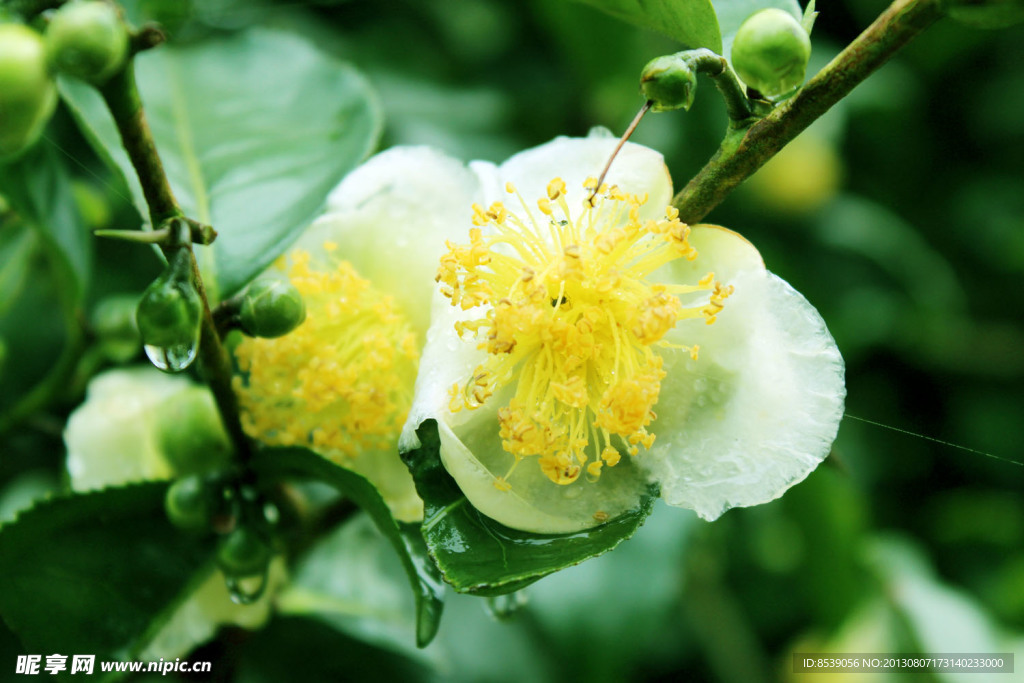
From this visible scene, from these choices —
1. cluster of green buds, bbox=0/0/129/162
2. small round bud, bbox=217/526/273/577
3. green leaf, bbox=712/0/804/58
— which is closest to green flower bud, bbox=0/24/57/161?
cluster of green buds, bbox=0/0/129/162

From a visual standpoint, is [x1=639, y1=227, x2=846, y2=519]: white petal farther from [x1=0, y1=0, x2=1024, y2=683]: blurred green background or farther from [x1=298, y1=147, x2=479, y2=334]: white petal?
[x1=298, y1=147, x2=479, y2=334]: white petal

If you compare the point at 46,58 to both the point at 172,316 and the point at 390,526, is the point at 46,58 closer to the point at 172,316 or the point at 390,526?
the point at 172,316

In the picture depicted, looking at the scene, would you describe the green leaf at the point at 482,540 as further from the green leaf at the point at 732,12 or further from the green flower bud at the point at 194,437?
the green leaf at the point at 732,12

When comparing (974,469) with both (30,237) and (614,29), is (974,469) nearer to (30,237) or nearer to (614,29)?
(614,29)

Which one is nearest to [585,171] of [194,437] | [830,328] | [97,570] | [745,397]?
[745,397]

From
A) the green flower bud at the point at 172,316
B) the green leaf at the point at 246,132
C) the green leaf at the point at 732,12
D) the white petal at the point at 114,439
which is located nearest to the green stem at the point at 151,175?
the green flower bud at the point at 172,316
